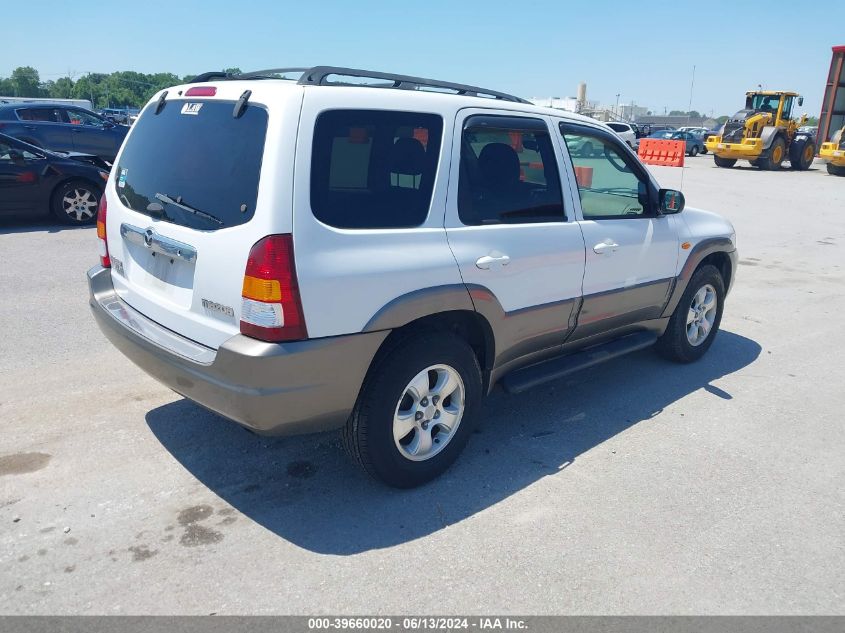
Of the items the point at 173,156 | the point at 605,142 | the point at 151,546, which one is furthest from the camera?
the point at 605,142

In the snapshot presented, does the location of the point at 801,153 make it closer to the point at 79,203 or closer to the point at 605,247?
the point at 79,203

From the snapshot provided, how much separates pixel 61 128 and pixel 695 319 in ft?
48.2

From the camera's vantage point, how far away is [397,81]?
11.8 ft

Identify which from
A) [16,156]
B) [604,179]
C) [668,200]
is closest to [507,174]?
[604,179]

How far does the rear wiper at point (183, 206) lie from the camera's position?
302 centimetres

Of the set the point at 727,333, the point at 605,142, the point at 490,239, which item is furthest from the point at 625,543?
the point at 727,333

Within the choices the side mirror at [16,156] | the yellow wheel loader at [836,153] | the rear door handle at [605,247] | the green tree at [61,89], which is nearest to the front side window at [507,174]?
the rear door handle at [605,247]

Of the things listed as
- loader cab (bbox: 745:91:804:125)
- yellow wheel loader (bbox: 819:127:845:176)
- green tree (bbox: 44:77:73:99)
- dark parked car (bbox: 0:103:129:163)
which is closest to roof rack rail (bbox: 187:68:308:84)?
dark parked car (bbox: 0:103:129:163)

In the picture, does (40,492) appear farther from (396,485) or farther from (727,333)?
(727,333)

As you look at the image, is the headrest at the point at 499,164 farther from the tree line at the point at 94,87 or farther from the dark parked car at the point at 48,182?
the tree line at the point at 94,87

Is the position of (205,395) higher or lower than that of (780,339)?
higher

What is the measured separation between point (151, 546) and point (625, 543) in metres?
2.14

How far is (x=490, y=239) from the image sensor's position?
3.56 metres

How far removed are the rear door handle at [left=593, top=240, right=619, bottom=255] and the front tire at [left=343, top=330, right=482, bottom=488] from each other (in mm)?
1202
